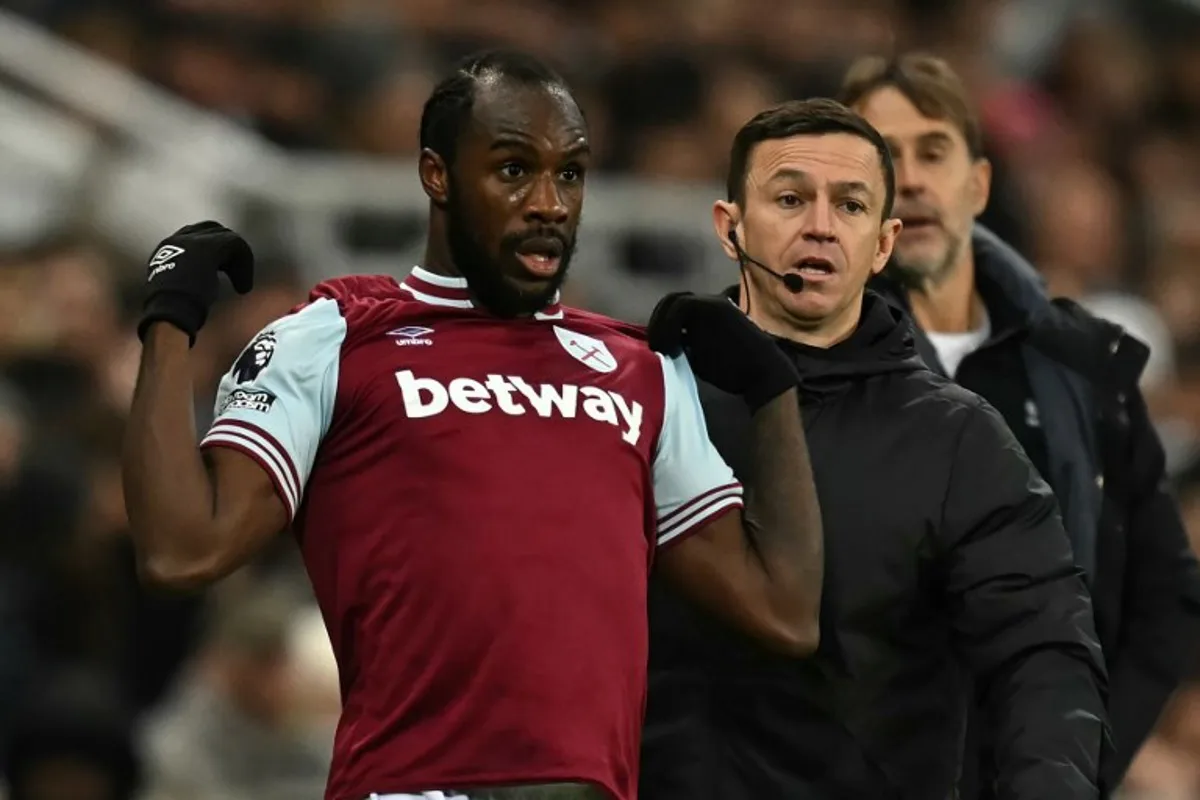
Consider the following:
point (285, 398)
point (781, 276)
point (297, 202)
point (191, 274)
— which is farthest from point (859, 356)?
point (297, 202)

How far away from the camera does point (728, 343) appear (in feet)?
12.9

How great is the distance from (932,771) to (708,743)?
343mm

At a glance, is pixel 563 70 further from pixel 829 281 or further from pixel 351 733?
pixel 351 733

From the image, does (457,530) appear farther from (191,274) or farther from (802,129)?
(802,129)

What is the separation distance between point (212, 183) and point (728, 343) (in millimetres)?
4697

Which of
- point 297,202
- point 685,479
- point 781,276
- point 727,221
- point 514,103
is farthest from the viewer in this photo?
point 297,202

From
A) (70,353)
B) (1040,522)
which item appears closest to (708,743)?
(1040,522)

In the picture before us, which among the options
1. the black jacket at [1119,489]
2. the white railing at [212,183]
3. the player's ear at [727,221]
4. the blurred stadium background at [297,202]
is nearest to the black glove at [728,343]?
the player's ear at [727,221]

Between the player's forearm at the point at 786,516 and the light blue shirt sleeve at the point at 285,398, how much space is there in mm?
645

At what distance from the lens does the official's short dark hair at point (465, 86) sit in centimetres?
376

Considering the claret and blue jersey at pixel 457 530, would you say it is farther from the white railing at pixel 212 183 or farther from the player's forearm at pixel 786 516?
the white railing at pixel 212 183

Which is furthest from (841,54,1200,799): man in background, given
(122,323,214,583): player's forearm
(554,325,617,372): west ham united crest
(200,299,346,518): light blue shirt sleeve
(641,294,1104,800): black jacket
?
(122,323,214,583): player's forearm

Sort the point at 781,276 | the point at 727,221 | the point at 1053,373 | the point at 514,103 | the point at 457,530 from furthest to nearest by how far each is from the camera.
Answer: the point at 1053,373, the point at 727,221, the point at 781,276, the point at 514,103, the point at 457,530

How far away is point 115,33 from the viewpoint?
30.0 feet
